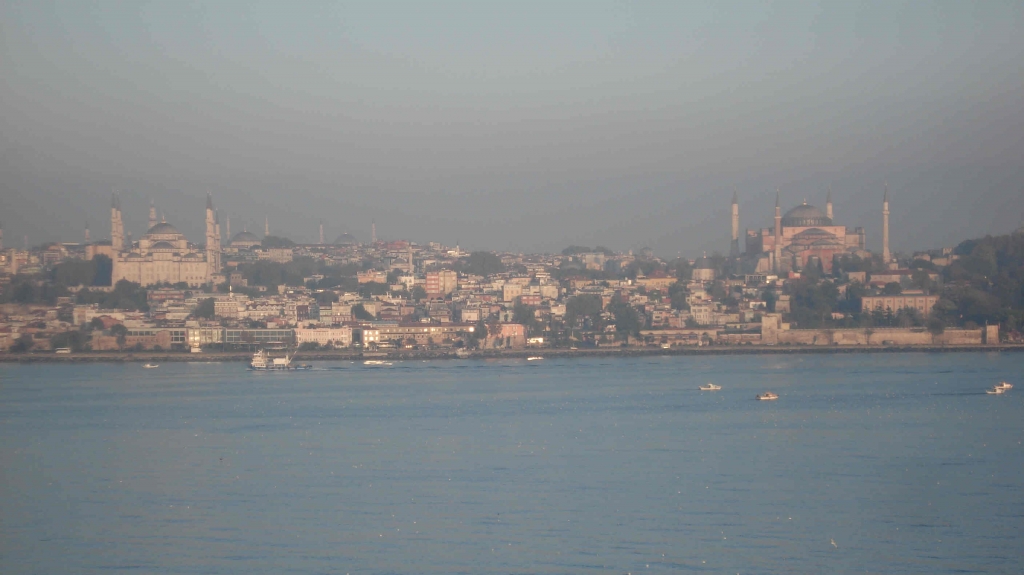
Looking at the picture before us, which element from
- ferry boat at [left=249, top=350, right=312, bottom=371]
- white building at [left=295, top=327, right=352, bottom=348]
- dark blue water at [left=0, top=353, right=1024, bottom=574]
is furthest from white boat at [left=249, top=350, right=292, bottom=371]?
dark blue water at [left=0, top=353, right=1024, bottom=574]

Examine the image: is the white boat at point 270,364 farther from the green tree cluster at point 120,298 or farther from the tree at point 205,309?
the green tree cluster at point 120,298

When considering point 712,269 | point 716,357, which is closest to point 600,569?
point 716,357

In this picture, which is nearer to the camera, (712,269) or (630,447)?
(630,447)

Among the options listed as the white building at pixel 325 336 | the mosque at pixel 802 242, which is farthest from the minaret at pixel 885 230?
the white building at pixel 325 336

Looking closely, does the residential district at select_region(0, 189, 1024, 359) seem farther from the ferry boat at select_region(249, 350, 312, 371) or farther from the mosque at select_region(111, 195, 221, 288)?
the ferry boat at select_region(249, 350, 312, 371)

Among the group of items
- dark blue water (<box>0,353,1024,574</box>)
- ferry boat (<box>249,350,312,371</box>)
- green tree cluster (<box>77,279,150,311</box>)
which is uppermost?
green tree cluster (<box>77,279,150,311</box>)

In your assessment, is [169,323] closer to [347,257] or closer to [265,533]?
[347,257]

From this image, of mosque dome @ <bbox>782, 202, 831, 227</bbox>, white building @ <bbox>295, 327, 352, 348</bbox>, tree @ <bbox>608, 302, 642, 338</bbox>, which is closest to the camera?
white building @ <bbox>295, 327, 352, 348</bbox>
